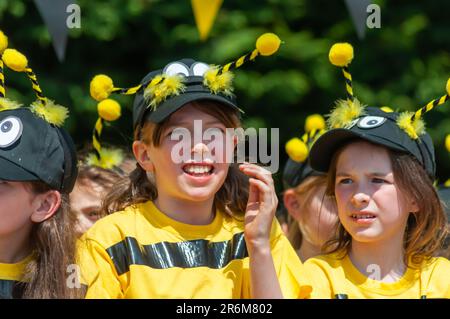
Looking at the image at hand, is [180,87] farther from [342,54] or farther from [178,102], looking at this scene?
[342,54]

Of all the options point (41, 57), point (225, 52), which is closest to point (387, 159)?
point (225, 52)

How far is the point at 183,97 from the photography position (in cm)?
309

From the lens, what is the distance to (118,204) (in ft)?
10.8

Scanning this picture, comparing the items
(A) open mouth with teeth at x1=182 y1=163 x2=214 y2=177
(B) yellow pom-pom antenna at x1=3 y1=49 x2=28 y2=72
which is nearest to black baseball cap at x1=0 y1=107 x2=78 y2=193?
(B) yellow pom-pom antenna at x1=3 y1=49 x2=28 y2=72

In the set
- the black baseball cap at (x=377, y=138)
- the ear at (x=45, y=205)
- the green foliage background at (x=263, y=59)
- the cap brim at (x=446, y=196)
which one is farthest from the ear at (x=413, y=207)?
the green foliage background at (x=263, y=59)

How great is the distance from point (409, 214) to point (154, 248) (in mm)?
968

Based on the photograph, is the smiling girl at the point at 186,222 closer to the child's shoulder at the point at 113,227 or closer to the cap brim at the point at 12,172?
the child's shoulder at the point at 113,227

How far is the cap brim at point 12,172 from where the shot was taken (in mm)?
2904

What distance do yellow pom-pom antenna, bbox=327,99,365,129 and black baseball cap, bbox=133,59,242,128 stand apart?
0.38 metres

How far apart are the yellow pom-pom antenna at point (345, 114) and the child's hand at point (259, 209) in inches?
16.3

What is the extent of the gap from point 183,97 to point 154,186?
40cm

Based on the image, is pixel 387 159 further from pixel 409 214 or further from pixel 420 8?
pixel 420 8

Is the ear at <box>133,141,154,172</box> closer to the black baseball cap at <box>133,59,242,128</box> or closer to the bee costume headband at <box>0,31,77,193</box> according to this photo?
the black baseball cap at <box>133,59,242,128</box>

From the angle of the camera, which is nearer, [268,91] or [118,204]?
[118,204]
